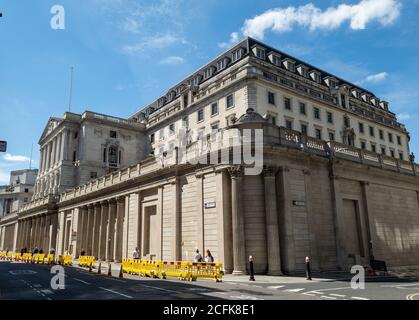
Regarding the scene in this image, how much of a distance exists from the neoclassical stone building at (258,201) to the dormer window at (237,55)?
0.74 ft

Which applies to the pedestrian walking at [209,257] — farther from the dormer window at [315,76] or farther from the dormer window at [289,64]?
the dormer window at [315,76]

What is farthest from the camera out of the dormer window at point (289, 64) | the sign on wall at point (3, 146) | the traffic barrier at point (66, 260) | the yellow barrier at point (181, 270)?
the dormer window at point (289, 64)

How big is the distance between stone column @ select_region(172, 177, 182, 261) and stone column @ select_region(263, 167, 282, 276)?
7.79 metres

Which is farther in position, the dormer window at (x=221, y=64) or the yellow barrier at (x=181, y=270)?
the dormer window at (x=221, y=64)

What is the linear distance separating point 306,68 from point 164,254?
156 ft

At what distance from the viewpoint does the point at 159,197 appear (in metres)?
28.9

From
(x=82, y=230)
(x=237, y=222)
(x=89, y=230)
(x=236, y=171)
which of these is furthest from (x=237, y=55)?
(x=237, y=222)

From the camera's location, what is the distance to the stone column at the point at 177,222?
1019 inches

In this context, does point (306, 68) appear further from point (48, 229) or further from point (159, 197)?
point (48, 229)

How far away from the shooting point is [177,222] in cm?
2645

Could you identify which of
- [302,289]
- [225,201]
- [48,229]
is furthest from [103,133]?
[302,289]

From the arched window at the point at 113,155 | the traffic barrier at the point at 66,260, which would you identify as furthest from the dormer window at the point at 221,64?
the traffic barrier at the point at 66,260

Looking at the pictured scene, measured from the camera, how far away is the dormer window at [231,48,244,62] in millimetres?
55069

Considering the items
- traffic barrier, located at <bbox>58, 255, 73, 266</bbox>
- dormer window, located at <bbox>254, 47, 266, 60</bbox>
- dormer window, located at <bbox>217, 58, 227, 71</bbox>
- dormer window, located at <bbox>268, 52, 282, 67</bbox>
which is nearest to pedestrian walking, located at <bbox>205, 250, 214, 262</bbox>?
traffic barrier, located at <bbox>58, 255, 73, 266</bbox>
